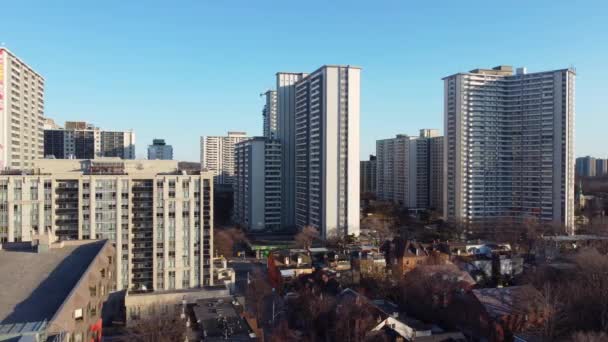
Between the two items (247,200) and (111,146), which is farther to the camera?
(111,146)

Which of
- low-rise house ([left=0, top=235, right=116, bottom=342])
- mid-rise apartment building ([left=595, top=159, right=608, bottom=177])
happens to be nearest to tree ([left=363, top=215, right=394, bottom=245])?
low-rise house ([left=0, top=235, right=116, bottom=342])

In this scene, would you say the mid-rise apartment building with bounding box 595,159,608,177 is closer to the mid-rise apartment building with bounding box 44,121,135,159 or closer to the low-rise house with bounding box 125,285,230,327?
the mid-rise apartment building with bounding box 44,121,135,159

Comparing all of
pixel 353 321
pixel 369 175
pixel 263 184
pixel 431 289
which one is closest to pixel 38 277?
pixel 353 321

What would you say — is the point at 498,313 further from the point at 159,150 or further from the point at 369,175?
the point at 159,150

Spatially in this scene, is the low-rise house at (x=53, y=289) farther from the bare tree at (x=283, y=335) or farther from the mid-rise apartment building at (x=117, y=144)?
the mid-rise apartment building at (x=117, y=144)

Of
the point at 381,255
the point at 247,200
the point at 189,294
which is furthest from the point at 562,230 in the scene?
the point at 189,294

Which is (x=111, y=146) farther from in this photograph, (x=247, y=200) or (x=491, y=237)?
(x=491, y=237)
